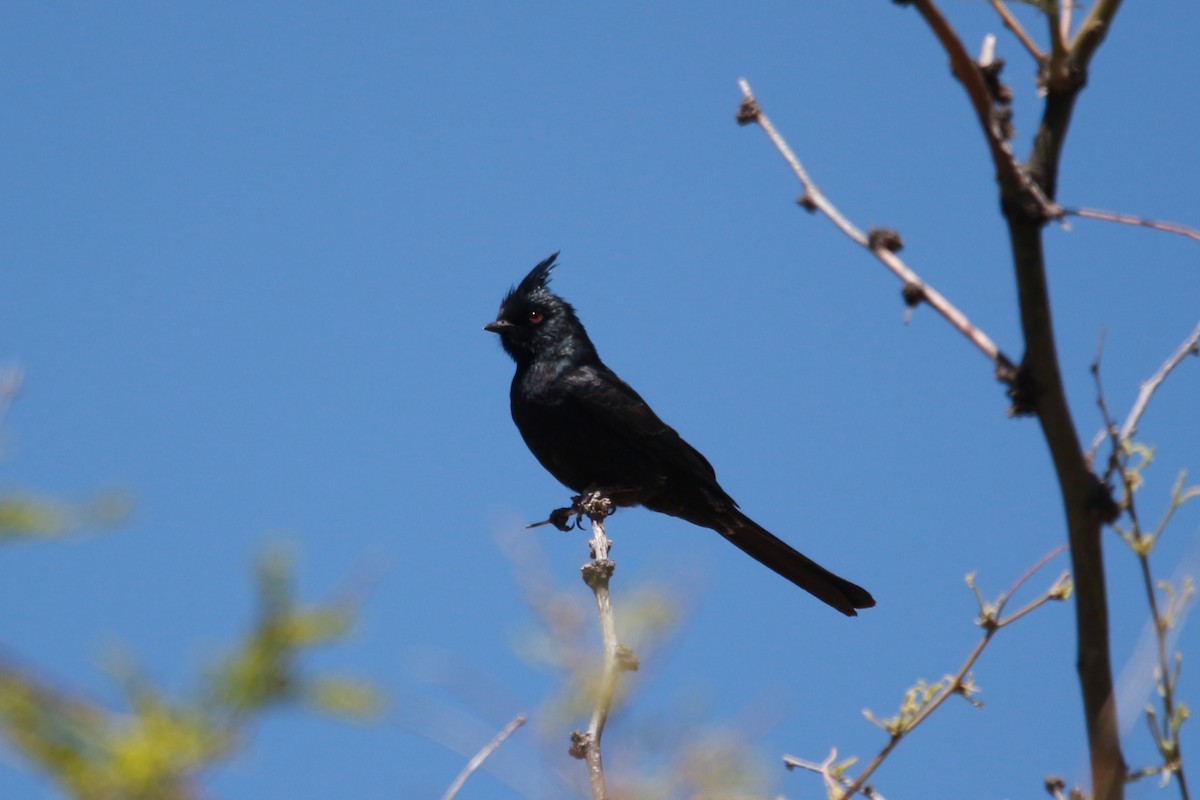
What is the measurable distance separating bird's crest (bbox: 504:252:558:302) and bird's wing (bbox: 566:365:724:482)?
81 centimetres

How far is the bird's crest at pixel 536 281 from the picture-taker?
812 cm

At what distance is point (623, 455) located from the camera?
722 centimetres

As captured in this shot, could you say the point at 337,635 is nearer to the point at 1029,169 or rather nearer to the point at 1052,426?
the point at 1052,426

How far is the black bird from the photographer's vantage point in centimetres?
716

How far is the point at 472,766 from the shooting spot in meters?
2.02

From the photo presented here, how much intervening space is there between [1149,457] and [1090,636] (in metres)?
0.48

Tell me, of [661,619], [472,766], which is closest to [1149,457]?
[661,619]

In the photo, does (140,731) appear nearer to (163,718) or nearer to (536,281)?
(163,718)

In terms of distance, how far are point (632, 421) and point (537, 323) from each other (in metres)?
1.02

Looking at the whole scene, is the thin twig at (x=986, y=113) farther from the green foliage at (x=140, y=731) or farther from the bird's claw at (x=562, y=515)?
the bird's claw at (x=562, y=515)

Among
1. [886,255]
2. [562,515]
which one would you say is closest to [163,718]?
[886,255]

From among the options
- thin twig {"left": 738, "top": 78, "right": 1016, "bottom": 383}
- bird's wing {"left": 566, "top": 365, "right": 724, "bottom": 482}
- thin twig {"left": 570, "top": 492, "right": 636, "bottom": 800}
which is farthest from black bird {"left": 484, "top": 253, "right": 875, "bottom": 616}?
thin twig {"left": 738, "top": 78, "right": 1016, "bottom": 383}

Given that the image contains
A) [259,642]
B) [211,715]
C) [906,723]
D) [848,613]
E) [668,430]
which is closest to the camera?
[211,715]

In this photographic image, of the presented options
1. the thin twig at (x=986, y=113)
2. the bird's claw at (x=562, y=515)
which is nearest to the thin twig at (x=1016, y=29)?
the thin twig at (x=986, y=113)
